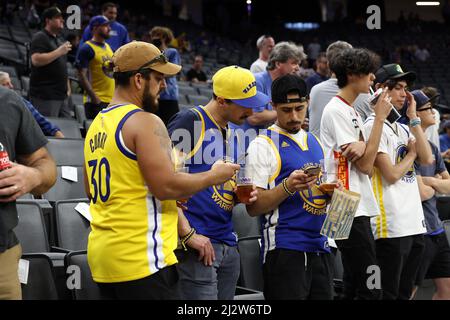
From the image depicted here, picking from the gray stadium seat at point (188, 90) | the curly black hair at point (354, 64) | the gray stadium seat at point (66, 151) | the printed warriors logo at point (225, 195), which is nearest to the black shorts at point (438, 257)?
the curly black hair at point (354, 64)

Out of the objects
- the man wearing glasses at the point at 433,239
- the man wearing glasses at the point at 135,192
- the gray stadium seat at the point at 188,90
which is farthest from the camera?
the gray stadium seat at the point at 188,90

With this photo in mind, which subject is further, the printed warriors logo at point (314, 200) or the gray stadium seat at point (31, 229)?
the gray stadium seat at point (31, 229)

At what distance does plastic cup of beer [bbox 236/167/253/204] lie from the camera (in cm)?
274

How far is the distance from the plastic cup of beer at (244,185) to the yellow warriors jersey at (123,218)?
0.47 m

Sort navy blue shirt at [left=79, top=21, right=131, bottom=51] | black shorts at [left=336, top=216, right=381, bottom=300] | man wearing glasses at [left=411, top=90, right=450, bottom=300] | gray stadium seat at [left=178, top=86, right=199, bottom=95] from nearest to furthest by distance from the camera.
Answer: black shorts at [left=336, top=216, right=381, bottom=300], man wearing glasses at [left=411, top=90, right=450, bottom=300], navy blue shirt at [left=79, top=21, right=131, bottom=51], gray stadium seat at [left=178, top=86, right=199, bottom=95]

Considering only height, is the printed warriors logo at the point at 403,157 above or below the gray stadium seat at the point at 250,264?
above

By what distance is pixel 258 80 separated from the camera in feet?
14.4

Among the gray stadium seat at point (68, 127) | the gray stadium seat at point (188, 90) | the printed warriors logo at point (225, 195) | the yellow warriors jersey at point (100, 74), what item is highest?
the yellow warriors jersey at point (100, 74)

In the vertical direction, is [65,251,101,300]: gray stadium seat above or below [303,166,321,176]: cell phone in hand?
below

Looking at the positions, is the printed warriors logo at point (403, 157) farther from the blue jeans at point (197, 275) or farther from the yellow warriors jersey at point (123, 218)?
the yellow warriors jersey at point (123, 218)

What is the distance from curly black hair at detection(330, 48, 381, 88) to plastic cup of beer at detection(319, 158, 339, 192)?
677 mm

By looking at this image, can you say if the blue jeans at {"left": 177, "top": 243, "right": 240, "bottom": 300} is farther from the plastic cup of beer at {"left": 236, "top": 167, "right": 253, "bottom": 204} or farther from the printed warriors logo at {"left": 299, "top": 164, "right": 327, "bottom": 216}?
the printed warriors logo at {"left": 299, "top": 164, "right": 327, "bottom": 216}

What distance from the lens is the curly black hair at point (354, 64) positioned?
3.47m

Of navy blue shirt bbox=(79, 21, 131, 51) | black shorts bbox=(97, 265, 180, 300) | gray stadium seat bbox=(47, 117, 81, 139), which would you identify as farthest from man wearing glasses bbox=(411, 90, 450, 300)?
navy blue shirt bbox=(79, 21, 131, 51)
